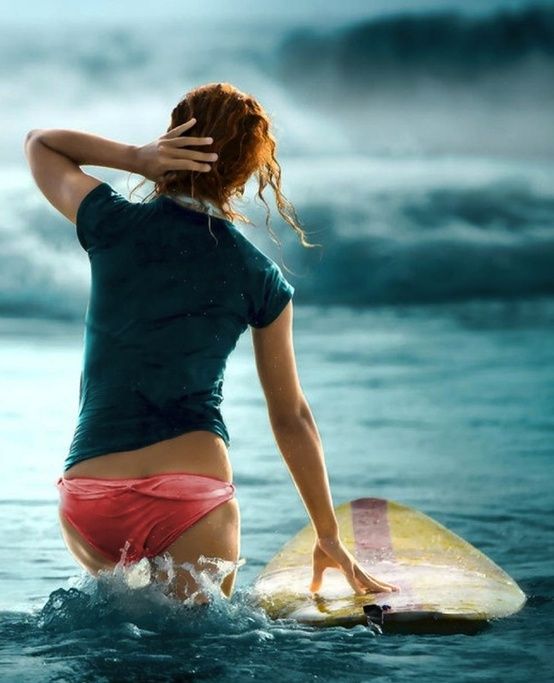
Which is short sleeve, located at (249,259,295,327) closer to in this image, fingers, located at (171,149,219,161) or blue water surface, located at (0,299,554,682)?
fingers, located at (171,149,219,161)

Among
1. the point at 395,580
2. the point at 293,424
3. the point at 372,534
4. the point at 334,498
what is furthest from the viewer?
the point at 334,498

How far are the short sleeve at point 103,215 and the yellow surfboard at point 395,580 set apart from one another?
83cm

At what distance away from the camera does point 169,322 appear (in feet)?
8.09

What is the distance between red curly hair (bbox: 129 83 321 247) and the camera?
8.07 ft

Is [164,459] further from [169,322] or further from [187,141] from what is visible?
[187,141]

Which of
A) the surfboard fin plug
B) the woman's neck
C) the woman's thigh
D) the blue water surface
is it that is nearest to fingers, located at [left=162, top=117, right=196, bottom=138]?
the woman's neck

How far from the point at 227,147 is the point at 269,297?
262 millimetres

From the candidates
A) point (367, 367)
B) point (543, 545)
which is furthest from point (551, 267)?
point (543, 545)

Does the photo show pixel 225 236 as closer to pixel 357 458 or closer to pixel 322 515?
pixel 322 515

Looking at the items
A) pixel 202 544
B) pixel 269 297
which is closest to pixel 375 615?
pixel 202 544

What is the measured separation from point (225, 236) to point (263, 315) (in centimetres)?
15

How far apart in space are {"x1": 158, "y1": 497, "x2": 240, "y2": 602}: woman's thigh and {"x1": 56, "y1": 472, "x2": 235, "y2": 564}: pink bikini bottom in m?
0.01

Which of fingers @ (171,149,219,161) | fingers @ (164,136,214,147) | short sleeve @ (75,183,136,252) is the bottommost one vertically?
short sleeve @ (75,183,136,252)

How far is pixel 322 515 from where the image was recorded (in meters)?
2.70
